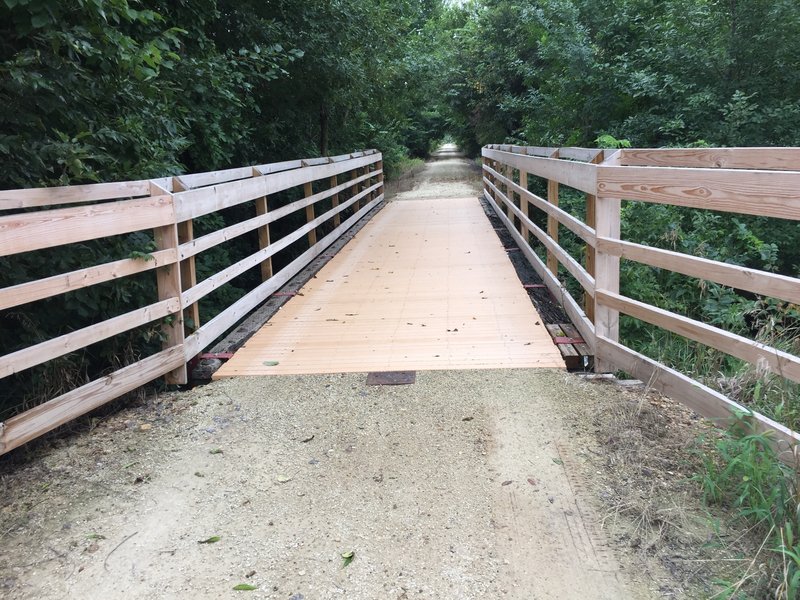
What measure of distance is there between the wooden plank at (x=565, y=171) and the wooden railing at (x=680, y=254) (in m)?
0.01

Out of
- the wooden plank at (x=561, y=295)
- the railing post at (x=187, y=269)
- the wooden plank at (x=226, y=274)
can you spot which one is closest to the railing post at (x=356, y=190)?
the wooden plank at (x=561, y=295)

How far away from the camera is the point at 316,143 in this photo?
47.3 feet

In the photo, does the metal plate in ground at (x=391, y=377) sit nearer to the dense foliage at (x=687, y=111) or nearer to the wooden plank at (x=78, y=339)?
the wooden plank at (x=78, y=339)

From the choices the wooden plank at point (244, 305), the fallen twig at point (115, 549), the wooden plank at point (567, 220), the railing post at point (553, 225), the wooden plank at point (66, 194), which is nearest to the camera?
the fallen twig at point (115, 549)

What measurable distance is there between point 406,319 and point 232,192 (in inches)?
68.8

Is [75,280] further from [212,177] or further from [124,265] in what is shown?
[212,177]

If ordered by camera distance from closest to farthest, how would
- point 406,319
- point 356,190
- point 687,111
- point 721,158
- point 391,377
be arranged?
point 721,158, point 391,377, point 406,319, point 687,111, point 356,190

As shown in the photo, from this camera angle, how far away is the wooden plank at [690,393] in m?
2.58

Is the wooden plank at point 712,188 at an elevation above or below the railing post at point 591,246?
above

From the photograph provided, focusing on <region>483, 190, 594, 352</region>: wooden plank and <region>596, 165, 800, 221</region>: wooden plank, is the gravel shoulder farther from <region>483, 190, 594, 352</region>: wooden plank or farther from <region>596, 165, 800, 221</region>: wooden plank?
<region>596, 165, 800, 221</region>: wooden plank

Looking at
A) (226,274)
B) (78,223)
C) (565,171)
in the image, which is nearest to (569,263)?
(565,171)

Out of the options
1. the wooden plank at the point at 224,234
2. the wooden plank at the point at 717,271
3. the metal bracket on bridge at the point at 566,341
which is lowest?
the metal bracket on bridge at the point at 566,341

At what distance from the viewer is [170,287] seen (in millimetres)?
4277

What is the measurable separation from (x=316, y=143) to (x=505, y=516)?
12.6m
